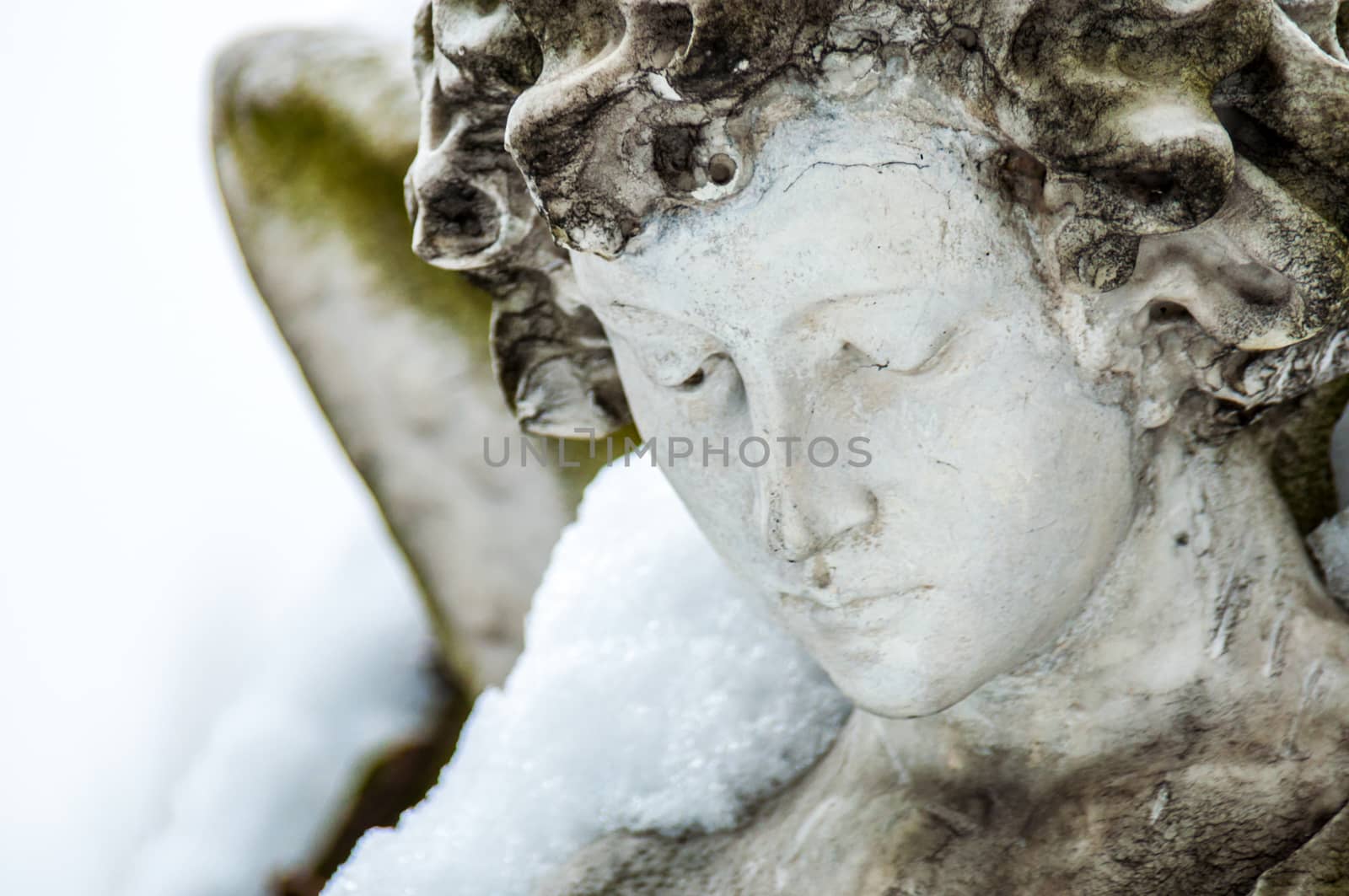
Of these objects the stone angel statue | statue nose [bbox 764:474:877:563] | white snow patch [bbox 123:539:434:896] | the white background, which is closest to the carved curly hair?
the stone angel statue

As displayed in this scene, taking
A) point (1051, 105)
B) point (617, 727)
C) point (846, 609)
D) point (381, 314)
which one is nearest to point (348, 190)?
point (381, 314)

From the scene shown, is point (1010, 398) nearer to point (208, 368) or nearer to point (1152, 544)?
point (1152, 544)

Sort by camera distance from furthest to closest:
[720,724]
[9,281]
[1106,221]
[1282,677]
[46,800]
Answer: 1. [9,281]
2. [46,800]
3. [720,724]
4. [1282,677]
5. [1106,221]

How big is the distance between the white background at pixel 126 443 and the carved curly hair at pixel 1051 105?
1608mm

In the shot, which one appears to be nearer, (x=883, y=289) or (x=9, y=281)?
(x=883, y=289)

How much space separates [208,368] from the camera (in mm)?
2619

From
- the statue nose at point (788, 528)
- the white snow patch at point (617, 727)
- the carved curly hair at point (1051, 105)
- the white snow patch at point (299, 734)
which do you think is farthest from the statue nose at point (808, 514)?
the white snow patch at point (299, 734)

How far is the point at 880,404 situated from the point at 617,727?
0.48 meters

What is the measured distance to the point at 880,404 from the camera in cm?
79

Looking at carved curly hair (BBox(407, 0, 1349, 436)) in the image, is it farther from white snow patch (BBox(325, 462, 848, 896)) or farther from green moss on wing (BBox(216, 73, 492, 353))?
green moss on wing (BBox(216, 73, 492, 353))

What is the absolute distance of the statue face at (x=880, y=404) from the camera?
74 cm

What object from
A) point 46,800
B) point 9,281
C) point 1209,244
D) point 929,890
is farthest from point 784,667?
point 9,281

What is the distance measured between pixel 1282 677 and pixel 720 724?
0.43 m

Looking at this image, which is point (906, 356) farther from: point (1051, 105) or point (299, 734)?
point (299, 734)
